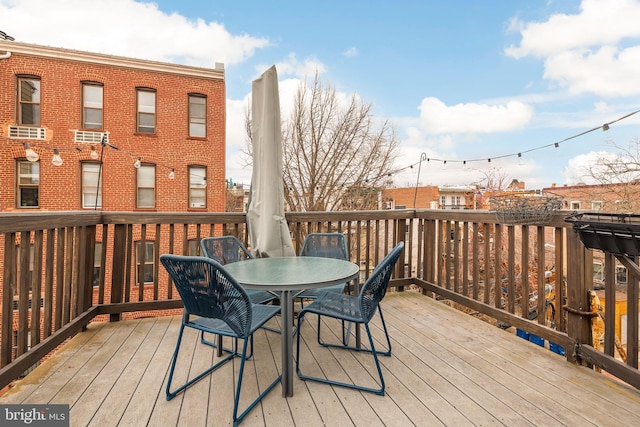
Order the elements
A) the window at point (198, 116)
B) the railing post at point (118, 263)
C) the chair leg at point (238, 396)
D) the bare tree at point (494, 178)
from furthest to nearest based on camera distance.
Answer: the window at point (198, 116)
the bare tree at point (494, 178)
the railing post at point (118, 263)
the chair leg at point (238, 396)

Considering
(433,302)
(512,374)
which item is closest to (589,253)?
(512,374)

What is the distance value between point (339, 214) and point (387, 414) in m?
2.05

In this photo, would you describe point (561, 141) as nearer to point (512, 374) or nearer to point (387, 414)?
point (512, 374)

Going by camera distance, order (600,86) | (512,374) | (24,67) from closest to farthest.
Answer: (512,374), (600,86), (24,67)

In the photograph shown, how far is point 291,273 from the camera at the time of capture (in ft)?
6.34

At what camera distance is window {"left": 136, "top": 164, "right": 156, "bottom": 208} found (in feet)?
30.8

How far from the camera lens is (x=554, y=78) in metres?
8.76

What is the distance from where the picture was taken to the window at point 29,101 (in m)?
8.60

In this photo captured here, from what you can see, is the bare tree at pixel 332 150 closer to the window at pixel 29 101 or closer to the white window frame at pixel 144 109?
the white window frame at pixel 144 109

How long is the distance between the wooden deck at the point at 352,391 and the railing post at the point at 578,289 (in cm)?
19

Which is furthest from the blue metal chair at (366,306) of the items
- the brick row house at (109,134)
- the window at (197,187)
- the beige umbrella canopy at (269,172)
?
the window at (197,187)

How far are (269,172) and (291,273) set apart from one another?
107 centimetres

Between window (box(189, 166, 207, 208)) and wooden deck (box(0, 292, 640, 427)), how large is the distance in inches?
307

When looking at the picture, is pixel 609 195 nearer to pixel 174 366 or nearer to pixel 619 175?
pixel 619 175
